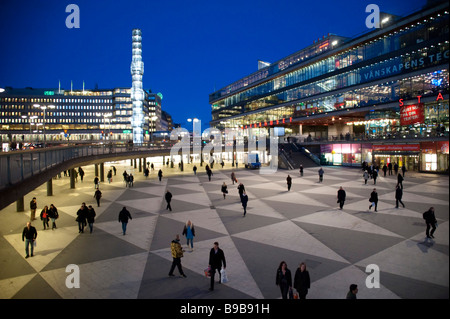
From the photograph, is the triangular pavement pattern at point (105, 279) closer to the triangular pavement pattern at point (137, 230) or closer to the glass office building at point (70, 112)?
the triangular pavement pattern at point (137, 230)

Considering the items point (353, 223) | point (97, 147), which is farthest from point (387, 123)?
point (97, 147)

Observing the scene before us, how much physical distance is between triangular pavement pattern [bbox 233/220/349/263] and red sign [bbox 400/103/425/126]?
30.5 m

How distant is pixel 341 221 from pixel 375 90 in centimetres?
3386

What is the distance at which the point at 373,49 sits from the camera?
42031 mm

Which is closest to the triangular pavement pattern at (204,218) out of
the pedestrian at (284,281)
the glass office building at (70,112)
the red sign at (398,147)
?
the pedestrian at (284,281)

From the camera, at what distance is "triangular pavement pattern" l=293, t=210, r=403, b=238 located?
44.5 ft

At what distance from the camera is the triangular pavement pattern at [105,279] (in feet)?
26.9

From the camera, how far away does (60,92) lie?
144375 mm

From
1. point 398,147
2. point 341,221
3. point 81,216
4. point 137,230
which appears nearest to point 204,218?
point 137,230

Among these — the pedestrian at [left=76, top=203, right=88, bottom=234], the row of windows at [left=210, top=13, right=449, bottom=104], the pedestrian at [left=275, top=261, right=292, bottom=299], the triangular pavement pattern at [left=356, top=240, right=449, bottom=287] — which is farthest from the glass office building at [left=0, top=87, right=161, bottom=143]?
the pedestrian at [left=275, top=261, right=292, bottom=299]

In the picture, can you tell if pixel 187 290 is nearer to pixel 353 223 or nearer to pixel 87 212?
pixel 87 212

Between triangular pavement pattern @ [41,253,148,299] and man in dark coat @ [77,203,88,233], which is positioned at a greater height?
man in dark coat @ [77,203,88,233]

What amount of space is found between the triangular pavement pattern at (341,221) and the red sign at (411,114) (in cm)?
2690

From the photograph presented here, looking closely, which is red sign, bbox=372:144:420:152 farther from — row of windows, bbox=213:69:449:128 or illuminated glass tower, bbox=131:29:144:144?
illuminated glass tower, bbox=131:29:144:144
